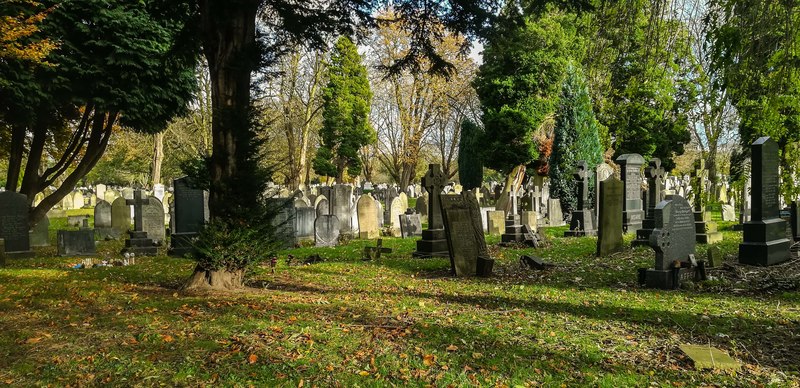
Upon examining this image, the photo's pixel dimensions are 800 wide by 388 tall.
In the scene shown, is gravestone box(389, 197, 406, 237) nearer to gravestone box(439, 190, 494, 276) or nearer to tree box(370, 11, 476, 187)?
gravestone box(439, 190, 494, 276)

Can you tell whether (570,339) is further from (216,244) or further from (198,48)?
(198,48)

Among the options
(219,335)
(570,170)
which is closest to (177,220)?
(219,335)

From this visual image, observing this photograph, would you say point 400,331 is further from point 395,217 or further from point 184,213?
point 395,217

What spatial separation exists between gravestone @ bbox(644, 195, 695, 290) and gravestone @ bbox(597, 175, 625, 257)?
263 cm

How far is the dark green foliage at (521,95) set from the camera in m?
26.9

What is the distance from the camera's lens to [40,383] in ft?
13.1

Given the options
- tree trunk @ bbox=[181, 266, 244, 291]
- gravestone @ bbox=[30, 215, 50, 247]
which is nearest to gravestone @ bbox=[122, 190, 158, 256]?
gravestone @ bbox=[30, 215, 50, 247]

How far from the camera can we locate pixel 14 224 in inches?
482

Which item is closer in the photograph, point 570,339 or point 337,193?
point 570,339

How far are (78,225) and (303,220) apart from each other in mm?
10677

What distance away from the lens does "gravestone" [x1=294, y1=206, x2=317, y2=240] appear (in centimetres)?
1584

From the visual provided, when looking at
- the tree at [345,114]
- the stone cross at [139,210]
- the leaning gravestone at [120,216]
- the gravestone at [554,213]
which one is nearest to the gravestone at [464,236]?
the stone cross at [139,210]

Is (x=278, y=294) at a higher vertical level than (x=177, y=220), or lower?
lower

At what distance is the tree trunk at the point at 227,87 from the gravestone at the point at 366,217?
913 cm
